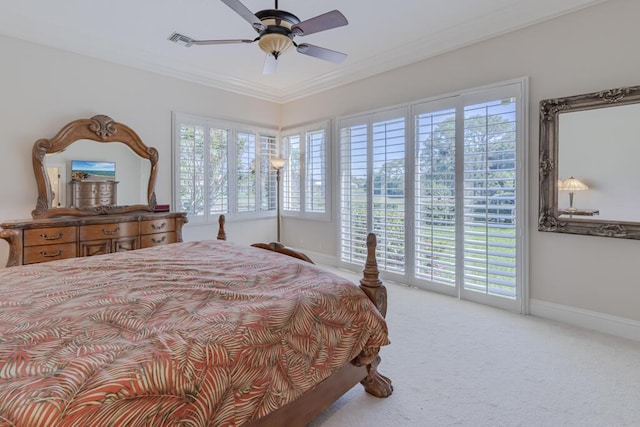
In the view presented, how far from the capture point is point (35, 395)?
0.79m

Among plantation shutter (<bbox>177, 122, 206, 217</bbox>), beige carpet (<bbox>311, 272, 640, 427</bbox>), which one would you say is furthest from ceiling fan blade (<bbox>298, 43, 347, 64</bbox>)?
plantation shutter (<bbox>177, 122, 206, 217</bbox>)

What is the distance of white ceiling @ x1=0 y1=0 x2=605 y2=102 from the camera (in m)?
2.96

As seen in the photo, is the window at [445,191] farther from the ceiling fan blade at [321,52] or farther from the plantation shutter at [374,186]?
the ceiling fan blade at [321,52]

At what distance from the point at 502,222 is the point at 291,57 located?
10.3 feet

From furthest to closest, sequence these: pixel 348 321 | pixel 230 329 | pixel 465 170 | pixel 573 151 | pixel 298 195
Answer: pixel 298 195
pixel 465 170
pixel 573 151
pixel 348 321
pixel 230 329

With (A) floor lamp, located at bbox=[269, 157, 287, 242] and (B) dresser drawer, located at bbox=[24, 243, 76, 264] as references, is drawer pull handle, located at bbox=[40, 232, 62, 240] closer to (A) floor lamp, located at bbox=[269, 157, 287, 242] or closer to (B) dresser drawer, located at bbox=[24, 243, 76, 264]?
(B) dresser drawer, located at bbox=[24, 243, 76, 264]

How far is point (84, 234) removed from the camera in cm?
332

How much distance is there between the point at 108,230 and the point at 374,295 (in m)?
3.09

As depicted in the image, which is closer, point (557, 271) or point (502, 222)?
point (557, 271)

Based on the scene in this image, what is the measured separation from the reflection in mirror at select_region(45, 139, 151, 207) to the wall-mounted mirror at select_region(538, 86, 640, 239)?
4499 millimetres

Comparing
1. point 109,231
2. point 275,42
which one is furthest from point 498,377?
point 109,231

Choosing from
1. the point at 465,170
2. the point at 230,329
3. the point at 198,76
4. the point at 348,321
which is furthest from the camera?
the point at 198,76

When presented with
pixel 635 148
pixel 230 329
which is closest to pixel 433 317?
pixel 635 148

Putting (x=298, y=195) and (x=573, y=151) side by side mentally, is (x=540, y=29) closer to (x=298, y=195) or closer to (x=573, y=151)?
(x=573, y=151)
